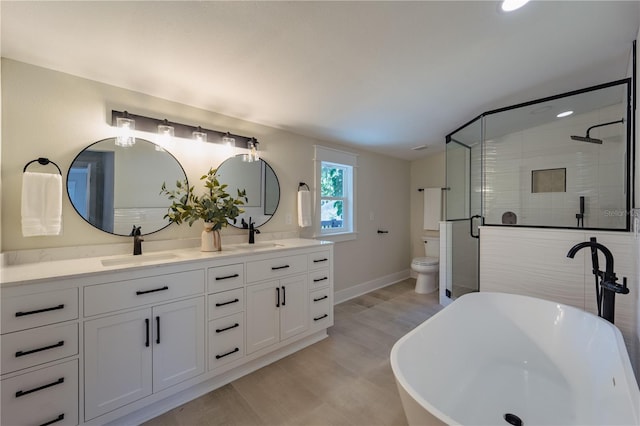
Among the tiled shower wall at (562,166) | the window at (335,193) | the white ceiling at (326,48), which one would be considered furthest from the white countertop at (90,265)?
the tiled shower wall at (562,166)

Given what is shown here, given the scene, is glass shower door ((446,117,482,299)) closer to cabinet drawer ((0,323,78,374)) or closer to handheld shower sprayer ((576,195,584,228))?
handheld shower sprayer ((576,195,584,228))

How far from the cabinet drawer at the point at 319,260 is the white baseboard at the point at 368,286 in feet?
3.47

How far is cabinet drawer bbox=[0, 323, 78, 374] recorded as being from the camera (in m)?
1.18

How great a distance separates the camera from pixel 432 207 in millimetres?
4324

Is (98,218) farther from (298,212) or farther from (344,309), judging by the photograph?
(344,309)

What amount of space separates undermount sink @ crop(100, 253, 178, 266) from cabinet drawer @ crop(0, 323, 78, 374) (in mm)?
401

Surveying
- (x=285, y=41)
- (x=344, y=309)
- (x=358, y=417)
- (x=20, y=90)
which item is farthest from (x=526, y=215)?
(x=20, y=90)

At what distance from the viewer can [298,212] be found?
9.74 ft

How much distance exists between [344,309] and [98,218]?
8.58 ft

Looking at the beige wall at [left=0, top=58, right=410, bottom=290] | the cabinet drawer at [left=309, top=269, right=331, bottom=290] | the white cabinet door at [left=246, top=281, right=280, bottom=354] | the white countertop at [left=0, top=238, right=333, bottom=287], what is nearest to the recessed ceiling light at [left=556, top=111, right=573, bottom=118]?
the beige wall at [left=0, top=58, right=410, bottom=290]

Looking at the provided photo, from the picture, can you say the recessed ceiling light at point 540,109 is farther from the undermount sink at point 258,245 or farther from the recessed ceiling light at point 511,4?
A: the undermount sink at point 258,245

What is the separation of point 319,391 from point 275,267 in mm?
943

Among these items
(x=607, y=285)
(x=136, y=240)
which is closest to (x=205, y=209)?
(x=136, y=240)

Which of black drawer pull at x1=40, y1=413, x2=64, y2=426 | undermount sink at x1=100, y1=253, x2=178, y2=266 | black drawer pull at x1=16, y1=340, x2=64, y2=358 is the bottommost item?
black drawer pull at x1=40, y1=413, x2=64, y2=426
